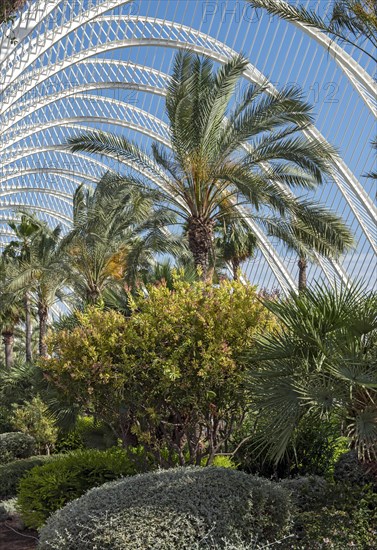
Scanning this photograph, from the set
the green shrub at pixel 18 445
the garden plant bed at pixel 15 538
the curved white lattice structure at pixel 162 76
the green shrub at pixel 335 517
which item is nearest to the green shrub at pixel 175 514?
the green shrub at pixel 335 517

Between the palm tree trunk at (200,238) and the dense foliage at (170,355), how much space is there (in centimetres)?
568

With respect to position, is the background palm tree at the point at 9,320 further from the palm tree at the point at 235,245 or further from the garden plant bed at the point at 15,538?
the garden plant bed at the point at 15,538

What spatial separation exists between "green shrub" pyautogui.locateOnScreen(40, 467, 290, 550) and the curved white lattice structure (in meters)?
12.2

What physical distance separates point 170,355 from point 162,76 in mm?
20462

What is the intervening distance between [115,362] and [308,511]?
3.36 meters

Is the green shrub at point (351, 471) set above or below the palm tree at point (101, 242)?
below

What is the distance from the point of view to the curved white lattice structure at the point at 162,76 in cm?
2333

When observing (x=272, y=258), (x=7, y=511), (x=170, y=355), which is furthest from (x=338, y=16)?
(x=272, y=258)

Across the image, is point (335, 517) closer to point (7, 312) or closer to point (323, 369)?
point (323, 369)

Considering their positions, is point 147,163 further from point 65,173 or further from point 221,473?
point 65,173

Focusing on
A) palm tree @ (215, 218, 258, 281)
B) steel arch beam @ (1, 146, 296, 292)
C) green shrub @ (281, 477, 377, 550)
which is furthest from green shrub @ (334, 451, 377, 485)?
steel arch beam @ (1, 146, 296, 292)

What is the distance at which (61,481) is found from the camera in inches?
441

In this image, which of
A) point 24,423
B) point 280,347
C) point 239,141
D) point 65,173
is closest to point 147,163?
point 239,141

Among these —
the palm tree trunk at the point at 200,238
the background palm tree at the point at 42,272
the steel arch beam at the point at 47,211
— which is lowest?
the palm tree trunk at the point at 200,238
